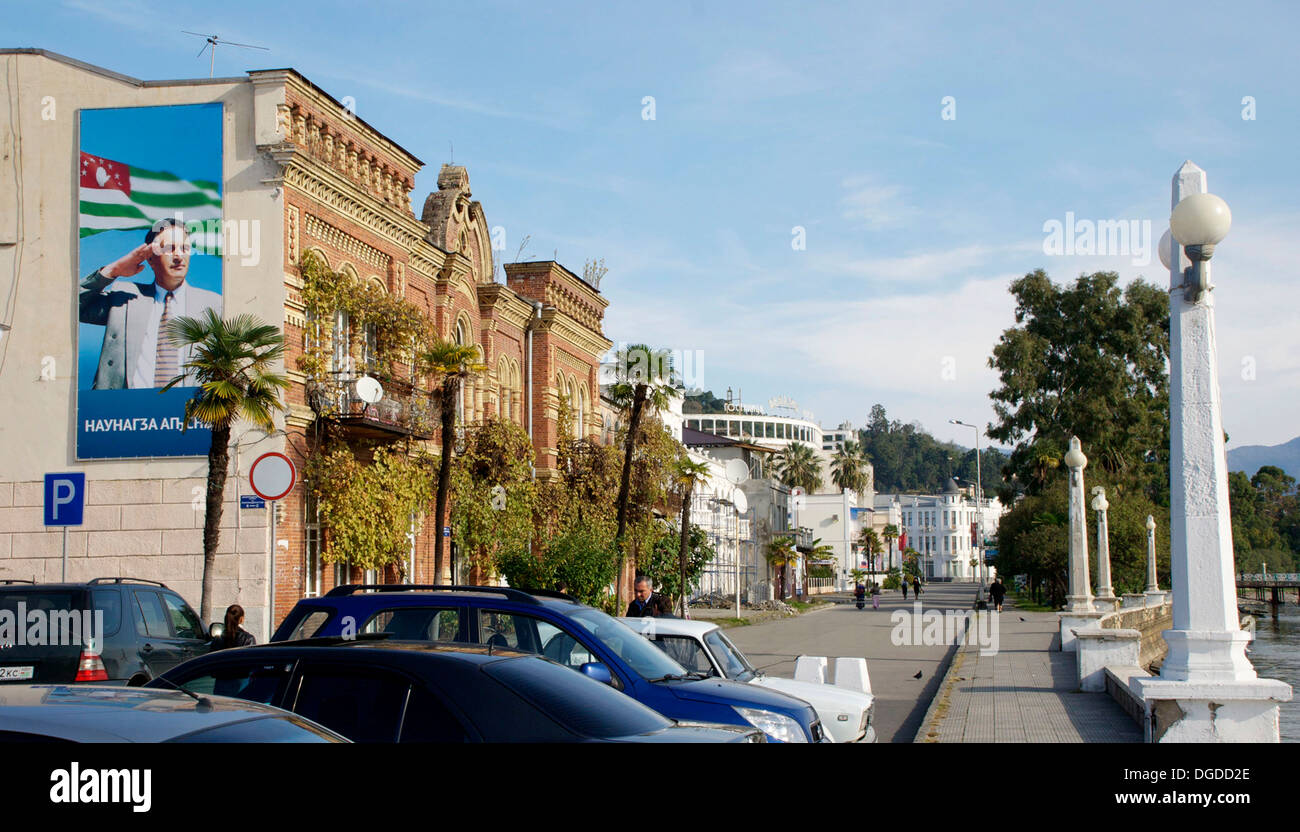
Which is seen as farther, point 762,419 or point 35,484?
point 762,419

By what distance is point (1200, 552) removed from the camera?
8672 millimetres

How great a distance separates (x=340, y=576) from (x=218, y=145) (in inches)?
350

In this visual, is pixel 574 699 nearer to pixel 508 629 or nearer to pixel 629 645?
pixel 508 629

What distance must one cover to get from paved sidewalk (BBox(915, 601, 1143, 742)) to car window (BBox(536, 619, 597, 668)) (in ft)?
19.6

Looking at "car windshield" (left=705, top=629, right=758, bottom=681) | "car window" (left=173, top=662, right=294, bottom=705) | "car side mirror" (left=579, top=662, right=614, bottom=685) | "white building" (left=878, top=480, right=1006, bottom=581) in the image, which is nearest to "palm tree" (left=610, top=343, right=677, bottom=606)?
"car windshield" (left=705, top=629, right=758, bottom=681)

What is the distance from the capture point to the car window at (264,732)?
3768mm

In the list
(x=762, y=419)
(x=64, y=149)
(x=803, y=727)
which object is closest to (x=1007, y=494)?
(x=64, y=149)

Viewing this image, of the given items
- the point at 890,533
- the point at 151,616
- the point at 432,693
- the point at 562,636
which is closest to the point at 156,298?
the point at 151,616

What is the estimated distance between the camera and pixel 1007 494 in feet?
227

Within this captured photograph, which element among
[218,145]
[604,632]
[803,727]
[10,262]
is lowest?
[803,727]

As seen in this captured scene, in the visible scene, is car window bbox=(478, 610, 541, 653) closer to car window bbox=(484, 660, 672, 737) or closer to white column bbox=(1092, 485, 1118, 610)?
car window bbox=(484, 660, 672, 737)

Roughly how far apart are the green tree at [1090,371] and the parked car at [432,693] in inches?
2172

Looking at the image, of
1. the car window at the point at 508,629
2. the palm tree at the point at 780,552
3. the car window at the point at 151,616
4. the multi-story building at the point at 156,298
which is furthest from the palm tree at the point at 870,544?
the car window at the point at 508,629
